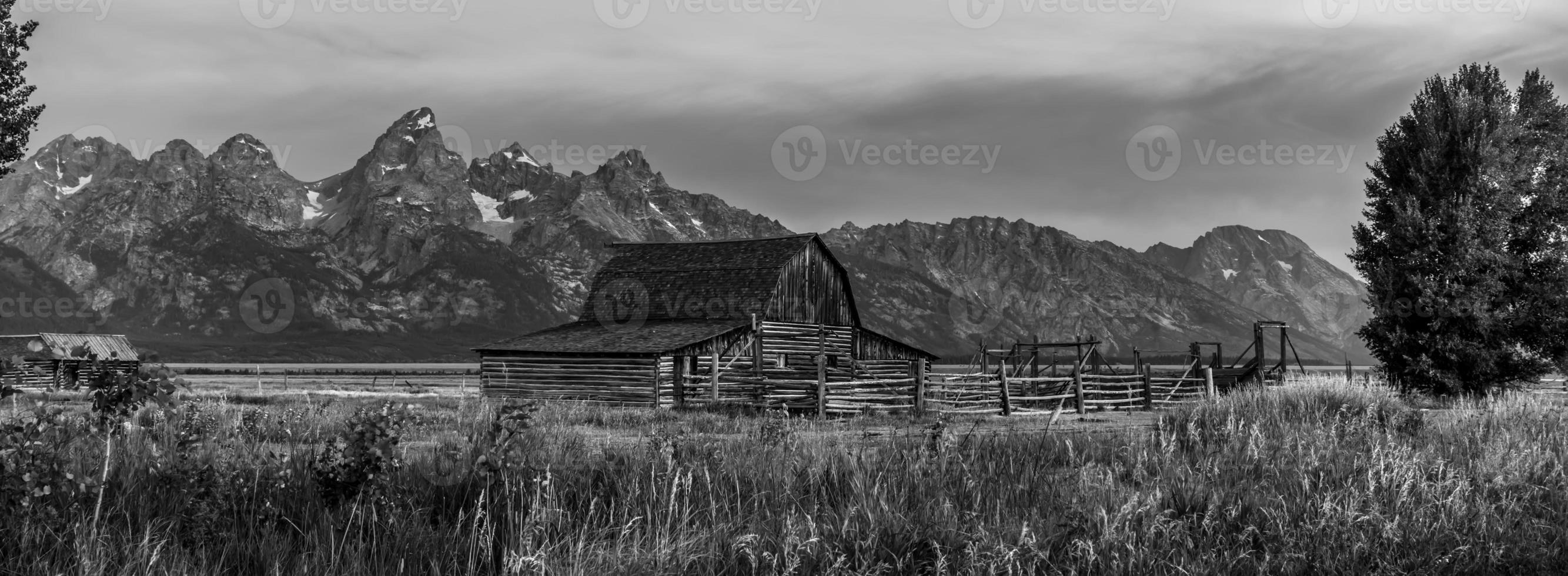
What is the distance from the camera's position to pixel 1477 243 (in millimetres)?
23828

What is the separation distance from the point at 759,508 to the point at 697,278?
116ft

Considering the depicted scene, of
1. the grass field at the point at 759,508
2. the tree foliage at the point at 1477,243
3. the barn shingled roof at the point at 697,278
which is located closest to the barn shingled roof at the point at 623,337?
the barn shingled roof at the point at 697,278

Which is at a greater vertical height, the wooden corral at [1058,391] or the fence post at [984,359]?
the fence post at [984,359]

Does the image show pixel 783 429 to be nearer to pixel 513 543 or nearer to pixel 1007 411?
pixel 513 543

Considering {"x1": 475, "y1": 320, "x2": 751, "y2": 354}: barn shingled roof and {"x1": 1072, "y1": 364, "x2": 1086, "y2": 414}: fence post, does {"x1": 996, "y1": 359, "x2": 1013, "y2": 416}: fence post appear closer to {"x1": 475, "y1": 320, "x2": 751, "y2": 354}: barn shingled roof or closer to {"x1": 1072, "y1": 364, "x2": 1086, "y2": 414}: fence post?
{"x1": 1072, "y1": 364, "x2": 1086, "y2": 414}: fence post

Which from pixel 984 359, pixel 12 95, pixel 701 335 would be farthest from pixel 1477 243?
pixel 12 95

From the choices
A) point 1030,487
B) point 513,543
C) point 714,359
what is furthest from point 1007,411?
point 513,543

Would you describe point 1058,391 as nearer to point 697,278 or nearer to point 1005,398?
point 1005,398

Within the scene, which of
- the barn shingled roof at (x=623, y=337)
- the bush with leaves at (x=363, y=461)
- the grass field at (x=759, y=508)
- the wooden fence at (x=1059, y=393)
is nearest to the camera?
the grass field at (x=759, y=508)

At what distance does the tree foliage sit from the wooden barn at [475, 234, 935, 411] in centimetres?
1198

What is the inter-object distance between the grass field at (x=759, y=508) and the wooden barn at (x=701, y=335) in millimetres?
18856

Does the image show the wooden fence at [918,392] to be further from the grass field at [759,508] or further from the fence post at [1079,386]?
the grass field at [759,508]

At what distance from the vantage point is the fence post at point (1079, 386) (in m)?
28.1

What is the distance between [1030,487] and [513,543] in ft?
11.9
